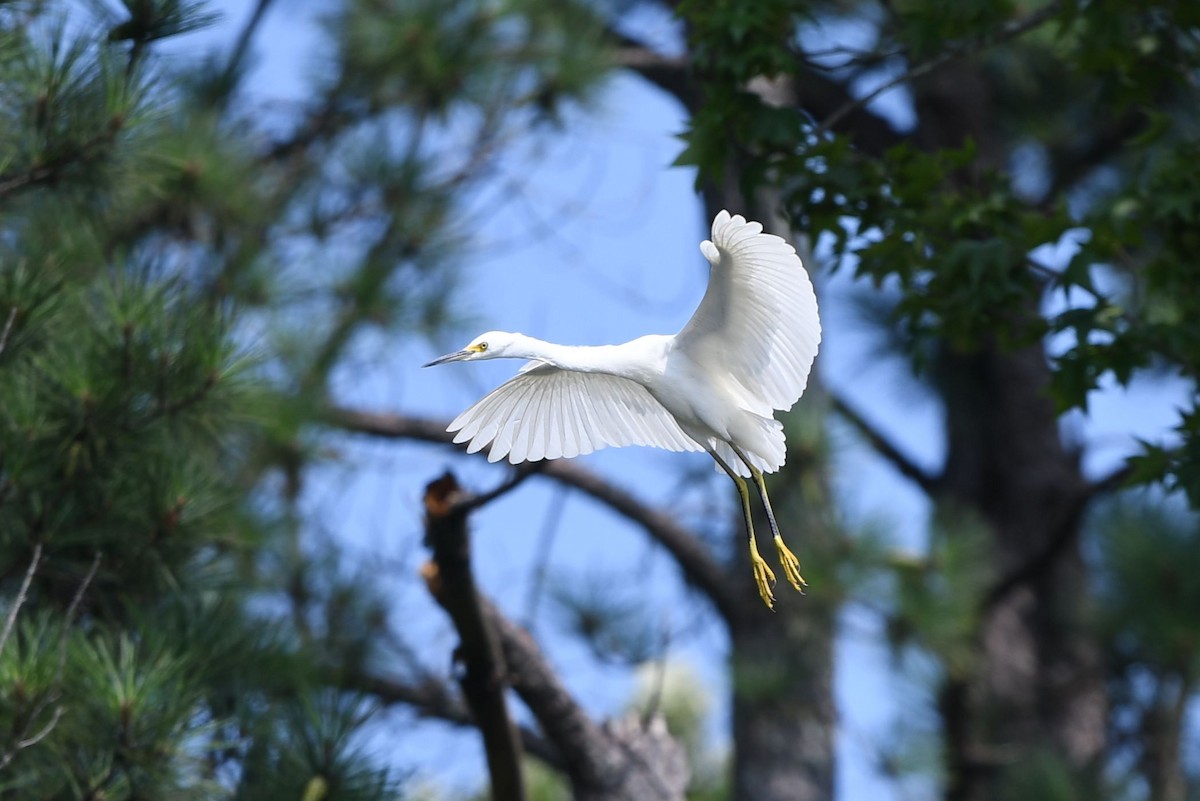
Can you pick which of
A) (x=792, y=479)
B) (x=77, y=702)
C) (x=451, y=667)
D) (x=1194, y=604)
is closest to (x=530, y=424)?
(x=451, y=667)

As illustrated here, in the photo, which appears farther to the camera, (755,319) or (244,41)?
(244,41)

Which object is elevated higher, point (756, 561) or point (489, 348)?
point (489, 348)

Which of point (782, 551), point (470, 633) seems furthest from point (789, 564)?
point (470, 633)

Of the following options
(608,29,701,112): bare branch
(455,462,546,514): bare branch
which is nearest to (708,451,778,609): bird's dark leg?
(455,462,546,514): bare branch

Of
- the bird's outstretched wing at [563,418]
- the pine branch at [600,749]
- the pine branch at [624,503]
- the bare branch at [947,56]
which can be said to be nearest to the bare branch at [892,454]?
the pine branch at [624,503]

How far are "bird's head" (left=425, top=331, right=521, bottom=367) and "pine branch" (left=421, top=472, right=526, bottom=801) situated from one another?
0.47 m

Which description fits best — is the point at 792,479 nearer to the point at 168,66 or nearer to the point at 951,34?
the point at 951,34

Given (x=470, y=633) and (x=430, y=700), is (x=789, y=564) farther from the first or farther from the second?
(x=430, y=700)

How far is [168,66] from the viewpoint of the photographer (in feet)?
11.4

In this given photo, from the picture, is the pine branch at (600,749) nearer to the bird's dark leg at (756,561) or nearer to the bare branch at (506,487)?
the bare branch at (506,487)

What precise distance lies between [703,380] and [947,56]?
103cm

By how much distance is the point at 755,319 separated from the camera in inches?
97.9

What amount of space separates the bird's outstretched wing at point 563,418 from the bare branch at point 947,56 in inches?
25.1

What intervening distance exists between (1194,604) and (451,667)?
291 cm
